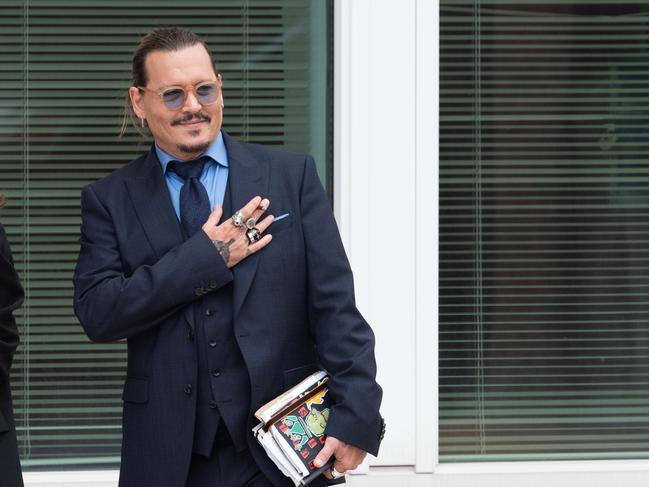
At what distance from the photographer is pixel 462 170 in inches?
200

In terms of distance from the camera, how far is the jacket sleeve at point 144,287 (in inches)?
111

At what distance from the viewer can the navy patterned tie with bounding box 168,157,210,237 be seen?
9.68 ft

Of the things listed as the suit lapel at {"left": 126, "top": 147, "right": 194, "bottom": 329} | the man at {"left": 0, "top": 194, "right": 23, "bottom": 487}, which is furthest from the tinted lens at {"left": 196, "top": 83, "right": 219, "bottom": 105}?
the man at {"left": 0, "top": 194, "right": 23, "bottom": 487}

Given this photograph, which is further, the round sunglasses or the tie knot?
the tie knot

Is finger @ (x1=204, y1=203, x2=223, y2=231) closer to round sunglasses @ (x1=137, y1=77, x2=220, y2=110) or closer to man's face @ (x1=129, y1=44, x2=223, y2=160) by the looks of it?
man's face @ (x1=129, y1=44, x2=223, y2=160)

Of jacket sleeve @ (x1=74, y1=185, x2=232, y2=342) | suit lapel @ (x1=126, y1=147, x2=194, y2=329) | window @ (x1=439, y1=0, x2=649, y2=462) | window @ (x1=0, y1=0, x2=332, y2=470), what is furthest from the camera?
window @ (x1=439, y1=0, x2=649, y2=462)

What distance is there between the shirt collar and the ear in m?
0.09

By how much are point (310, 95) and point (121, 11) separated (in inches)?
33.9

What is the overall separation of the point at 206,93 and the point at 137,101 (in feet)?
0.73

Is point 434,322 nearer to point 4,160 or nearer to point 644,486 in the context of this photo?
point 644,486

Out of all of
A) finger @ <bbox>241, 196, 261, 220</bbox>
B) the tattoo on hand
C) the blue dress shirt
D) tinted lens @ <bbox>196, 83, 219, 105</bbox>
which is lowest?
the tattoo on hand

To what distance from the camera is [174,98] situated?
2.88 meters

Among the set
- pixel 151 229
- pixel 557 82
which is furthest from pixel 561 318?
pixel 151 229

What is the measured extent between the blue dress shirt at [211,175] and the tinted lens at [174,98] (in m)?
0.16
